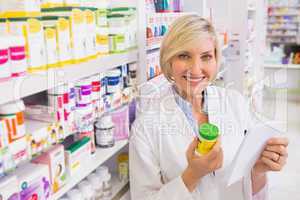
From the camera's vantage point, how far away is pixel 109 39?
1.61m

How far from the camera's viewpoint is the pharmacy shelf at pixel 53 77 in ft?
3.18

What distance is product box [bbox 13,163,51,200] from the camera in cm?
113

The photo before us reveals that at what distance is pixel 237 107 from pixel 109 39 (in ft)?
2.14

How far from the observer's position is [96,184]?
1.63 metres

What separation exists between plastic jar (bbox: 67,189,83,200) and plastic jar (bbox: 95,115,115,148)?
0.26 m

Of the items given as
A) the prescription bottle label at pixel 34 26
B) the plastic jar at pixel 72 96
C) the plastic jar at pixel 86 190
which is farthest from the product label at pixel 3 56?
the plastic jar at pixel 86 190

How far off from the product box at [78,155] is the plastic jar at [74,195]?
0.32 ft

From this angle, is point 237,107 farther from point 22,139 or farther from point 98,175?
point 22,139

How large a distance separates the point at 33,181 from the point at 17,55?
0.42 metres

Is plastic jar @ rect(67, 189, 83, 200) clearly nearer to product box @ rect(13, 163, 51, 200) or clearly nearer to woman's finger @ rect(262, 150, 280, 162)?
product box @ rect(13, 163, 51, 200)

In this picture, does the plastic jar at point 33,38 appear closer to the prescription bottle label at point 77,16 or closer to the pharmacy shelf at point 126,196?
the prescription bottle label at point 77,16

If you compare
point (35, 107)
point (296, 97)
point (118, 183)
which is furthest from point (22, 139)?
point (296, 97)

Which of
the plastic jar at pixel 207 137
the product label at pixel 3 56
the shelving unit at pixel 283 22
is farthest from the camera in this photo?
the shelving unit at pixel 283 22

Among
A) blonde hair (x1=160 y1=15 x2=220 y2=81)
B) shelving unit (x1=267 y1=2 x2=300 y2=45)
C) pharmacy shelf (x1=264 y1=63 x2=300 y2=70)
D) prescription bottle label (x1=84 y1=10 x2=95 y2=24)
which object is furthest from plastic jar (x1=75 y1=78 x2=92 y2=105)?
shelving unit (x1=267 y1=2 x2=300 y2=45)
